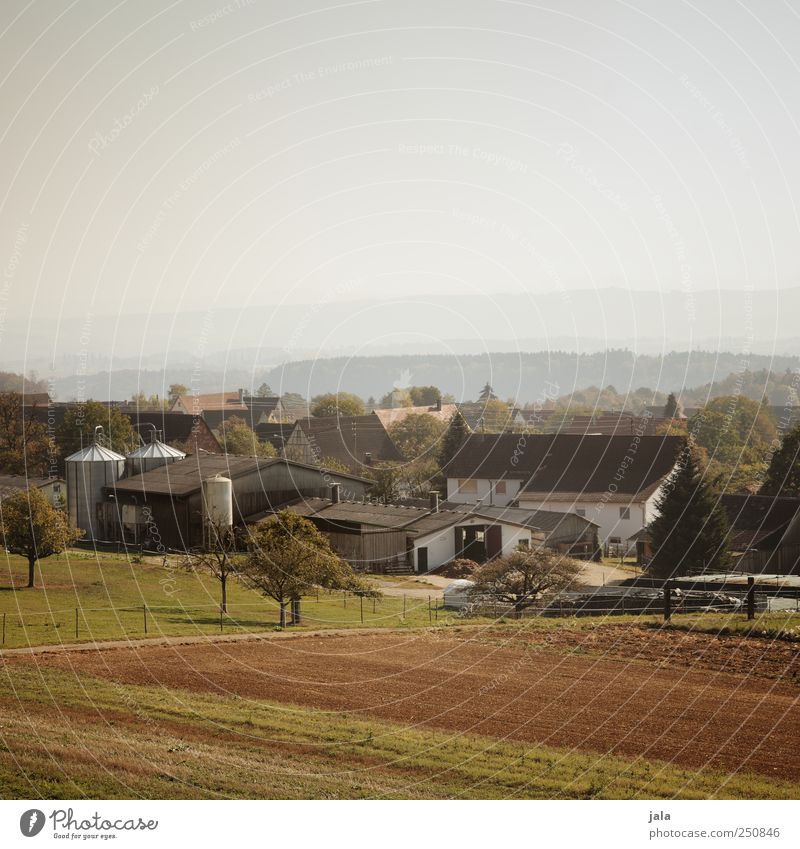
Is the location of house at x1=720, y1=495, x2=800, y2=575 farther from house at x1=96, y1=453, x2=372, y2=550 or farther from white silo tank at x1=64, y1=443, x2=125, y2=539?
white silo tank at x1=64, y1=443, x2=125, y2=539

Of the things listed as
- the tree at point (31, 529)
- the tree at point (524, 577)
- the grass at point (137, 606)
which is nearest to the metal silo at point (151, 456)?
the grass at point (137, 606)

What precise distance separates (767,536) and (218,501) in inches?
438

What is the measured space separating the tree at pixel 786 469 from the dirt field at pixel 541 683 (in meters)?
7.74

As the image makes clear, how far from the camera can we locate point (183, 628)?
13828 mm

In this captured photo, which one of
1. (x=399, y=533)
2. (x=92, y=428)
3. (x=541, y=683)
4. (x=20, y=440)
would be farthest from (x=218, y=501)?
(x=541, y=683)

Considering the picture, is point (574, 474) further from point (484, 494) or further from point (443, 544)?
point (443, 544)

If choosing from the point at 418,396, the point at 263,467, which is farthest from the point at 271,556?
the point at 418,396

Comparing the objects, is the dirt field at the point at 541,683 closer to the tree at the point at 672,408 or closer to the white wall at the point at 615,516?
the white wall at the point at 615,516

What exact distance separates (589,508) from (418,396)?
3892mm

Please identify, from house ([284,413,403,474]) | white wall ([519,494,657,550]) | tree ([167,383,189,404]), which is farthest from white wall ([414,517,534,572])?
tree ([167,383,189,404])

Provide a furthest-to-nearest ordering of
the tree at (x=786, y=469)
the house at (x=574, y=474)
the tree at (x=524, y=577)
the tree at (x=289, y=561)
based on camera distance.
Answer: the tree at (x=786, y=469), the house at (x=574, y=474), the tree at (x=524, y=577), the tree at (x=289, y=561)

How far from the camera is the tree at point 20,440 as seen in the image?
15.0 metres
